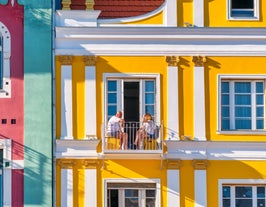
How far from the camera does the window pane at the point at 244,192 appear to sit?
35719 millimetres

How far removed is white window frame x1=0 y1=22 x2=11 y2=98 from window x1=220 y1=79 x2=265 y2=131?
652 cm

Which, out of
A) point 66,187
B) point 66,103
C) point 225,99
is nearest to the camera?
point 66,187

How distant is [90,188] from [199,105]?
164 inches

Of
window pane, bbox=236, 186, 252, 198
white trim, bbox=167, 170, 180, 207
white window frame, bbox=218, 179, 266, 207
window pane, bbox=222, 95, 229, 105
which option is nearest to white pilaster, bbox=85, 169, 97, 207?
white trim, bbox=167, 170, 180, 207

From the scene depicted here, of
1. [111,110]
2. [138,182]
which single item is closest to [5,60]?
[111,110]

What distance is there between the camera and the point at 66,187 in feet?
116

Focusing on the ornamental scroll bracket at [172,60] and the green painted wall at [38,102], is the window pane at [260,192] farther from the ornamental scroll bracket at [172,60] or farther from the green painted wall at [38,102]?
the green painted wall at [38,102]

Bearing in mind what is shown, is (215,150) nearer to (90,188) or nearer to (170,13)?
(90,188)

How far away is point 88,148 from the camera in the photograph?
35500 mm

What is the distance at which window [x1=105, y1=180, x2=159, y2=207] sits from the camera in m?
35.5

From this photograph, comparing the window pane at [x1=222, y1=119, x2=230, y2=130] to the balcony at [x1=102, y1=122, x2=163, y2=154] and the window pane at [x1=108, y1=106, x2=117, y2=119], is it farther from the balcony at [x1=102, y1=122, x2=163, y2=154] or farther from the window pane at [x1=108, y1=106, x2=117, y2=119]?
the window pane at [x1=108, y1=106, x2=117, y2=119]

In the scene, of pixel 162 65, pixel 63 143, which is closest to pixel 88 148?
pixel 63 143

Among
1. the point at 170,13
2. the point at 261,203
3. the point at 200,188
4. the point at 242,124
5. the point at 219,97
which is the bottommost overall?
the point at 261,203

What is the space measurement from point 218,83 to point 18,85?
19.9 feet
